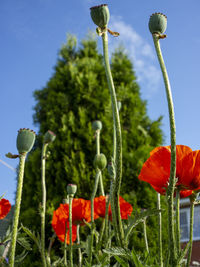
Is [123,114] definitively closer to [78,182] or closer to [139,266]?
[78,182]

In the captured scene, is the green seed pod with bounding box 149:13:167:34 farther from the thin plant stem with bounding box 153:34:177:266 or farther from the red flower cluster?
the red flower cluster

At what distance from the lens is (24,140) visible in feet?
2.43

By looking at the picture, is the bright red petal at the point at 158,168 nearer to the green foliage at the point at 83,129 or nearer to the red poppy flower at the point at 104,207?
the red poppy flower at the point at 104,207

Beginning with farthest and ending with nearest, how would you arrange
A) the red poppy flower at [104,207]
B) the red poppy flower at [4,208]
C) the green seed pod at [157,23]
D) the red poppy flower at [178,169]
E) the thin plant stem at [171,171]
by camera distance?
the red poppy flower at [104,207], the red poppy flower at [4,208], the red poppy flower at [178,169], the green seed pod at [157,23], the thin plant stem at [171,171]

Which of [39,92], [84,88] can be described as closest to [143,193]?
[84,88]

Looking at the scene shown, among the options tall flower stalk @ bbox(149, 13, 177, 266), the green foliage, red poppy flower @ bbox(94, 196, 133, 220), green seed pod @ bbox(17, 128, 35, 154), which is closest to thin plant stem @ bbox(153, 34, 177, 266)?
tall flower stalk @ bbox(149, 13, 177, 266)

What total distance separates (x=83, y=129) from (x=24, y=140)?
404 centimetres

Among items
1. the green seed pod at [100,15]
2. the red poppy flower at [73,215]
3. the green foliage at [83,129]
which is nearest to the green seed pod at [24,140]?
the green seed pod at [100,15]

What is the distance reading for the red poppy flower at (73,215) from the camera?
1641 millimetres

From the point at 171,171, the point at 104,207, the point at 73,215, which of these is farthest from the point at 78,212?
the point at 171,171

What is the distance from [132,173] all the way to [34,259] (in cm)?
161

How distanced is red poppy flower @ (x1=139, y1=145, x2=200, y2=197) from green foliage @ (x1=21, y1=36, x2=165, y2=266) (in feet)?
10.3

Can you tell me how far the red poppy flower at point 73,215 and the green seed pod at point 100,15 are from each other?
1110 millimetres

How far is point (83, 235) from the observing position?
13.4 feet
